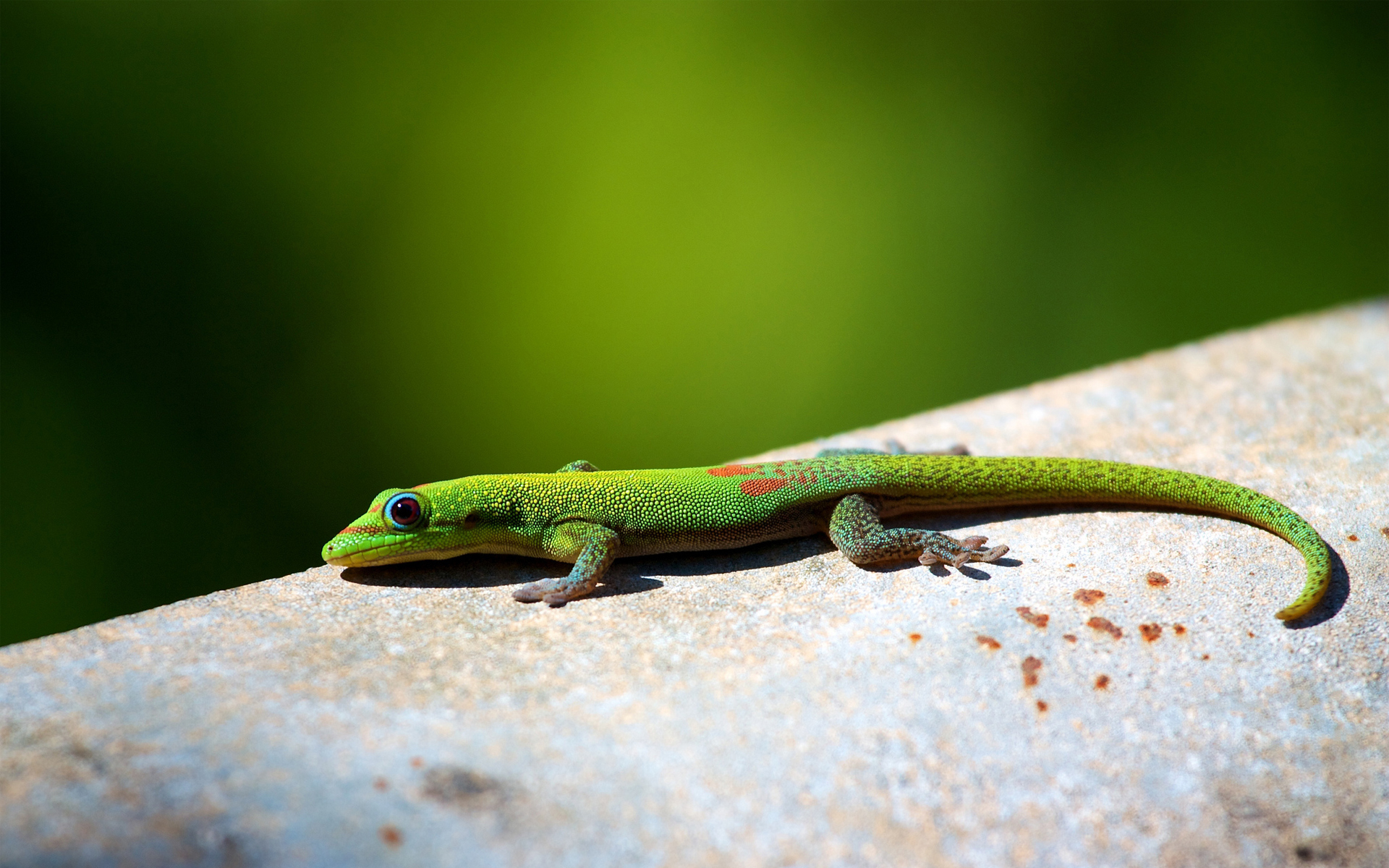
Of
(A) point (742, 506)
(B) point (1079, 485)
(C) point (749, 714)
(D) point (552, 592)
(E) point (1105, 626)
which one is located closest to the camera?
(C) point (749, 714)

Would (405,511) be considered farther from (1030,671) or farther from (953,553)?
(1030,671)

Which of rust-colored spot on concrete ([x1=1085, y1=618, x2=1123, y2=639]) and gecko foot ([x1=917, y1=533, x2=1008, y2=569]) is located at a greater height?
gecko foot ([x1=917, y1=533, x2=1008, y2=569])

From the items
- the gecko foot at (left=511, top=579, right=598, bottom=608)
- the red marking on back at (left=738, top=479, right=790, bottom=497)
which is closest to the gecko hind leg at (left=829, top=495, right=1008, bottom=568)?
the red marking on back at (left=738, top=479, right=790, bottom=497)

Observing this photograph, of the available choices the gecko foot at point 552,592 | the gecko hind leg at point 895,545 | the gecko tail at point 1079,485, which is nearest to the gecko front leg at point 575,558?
the gecko foot at point 552,592

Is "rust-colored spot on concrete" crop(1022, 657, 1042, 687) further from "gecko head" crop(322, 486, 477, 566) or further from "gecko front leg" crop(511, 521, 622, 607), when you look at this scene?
"gecko head" crop(322, 486, 477, 566)

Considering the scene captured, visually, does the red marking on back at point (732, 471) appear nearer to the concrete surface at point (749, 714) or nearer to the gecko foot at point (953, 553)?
the concrete surface at point (749, 714)

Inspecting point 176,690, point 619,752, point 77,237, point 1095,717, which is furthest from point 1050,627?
point 77,237

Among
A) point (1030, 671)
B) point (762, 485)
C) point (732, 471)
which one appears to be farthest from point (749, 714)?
point (732, 471)
